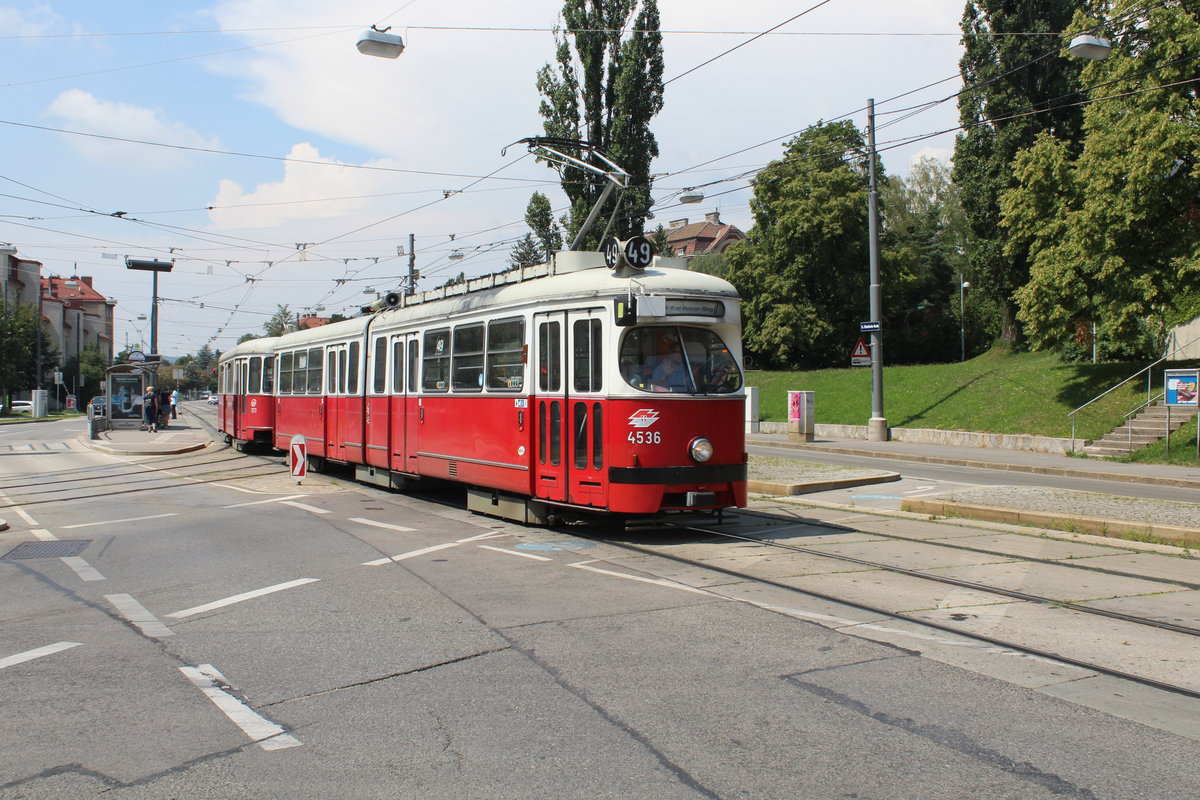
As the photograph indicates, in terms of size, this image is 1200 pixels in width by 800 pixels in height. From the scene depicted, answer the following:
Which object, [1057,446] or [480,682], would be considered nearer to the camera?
[480,682]

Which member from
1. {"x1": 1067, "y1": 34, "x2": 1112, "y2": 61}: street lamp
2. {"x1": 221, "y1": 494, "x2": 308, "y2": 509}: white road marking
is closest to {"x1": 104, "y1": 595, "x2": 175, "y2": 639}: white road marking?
{"x1": 221, "y1": 494, "x2": 308, "y2": 509}: white road marking

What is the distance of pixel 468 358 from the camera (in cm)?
1368

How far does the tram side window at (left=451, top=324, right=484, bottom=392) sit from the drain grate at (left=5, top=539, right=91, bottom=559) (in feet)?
16.7

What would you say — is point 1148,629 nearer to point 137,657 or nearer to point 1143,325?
point 137,657

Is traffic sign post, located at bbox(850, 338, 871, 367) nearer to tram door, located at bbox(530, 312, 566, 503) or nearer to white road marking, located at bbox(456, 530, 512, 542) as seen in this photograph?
tram door, located at bbox(530, 312, 566, 503)

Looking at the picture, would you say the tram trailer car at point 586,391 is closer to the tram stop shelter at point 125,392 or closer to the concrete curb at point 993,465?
the concrete curb at point 993,465

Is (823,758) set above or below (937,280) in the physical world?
below

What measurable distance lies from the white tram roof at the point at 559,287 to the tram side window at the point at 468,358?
290 millimetres

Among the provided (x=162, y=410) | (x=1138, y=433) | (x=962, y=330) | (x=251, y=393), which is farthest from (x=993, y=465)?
(x=162, y=410)

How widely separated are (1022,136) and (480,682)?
111ft

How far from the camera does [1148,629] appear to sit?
6820 mm

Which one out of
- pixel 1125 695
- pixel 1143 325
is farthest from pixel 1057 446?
pixel 1125 695

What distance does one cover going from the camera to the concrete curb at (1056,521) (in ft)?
36.0

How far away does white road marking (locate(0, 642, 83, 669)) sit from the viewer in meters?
6.16
